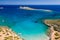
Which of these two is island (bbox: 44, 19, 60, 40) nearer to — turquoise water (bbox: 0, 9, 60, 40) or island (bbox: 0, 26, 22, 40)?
turquoise water (bbox: 0, 9, 60, 40)

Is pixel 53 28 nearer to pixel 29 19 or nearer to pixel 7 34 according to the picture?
pixel 29 19

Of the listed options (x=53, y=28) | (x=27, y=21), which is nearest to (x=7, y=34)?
(x=27, y=21)

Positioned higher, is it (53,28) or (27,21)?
(27,21)

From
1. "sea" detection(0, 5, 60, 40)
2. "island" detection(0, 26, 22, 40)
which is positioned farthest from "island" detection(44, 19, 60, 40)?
"island" detection(0, 26, 22, 40)

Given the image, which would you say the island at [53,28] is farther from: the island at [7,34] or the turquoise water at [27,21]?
the island at [7,34]

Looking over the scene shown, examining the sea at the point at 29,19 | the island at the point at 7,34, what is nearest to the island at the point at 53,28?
the sea at the point at 29,19
